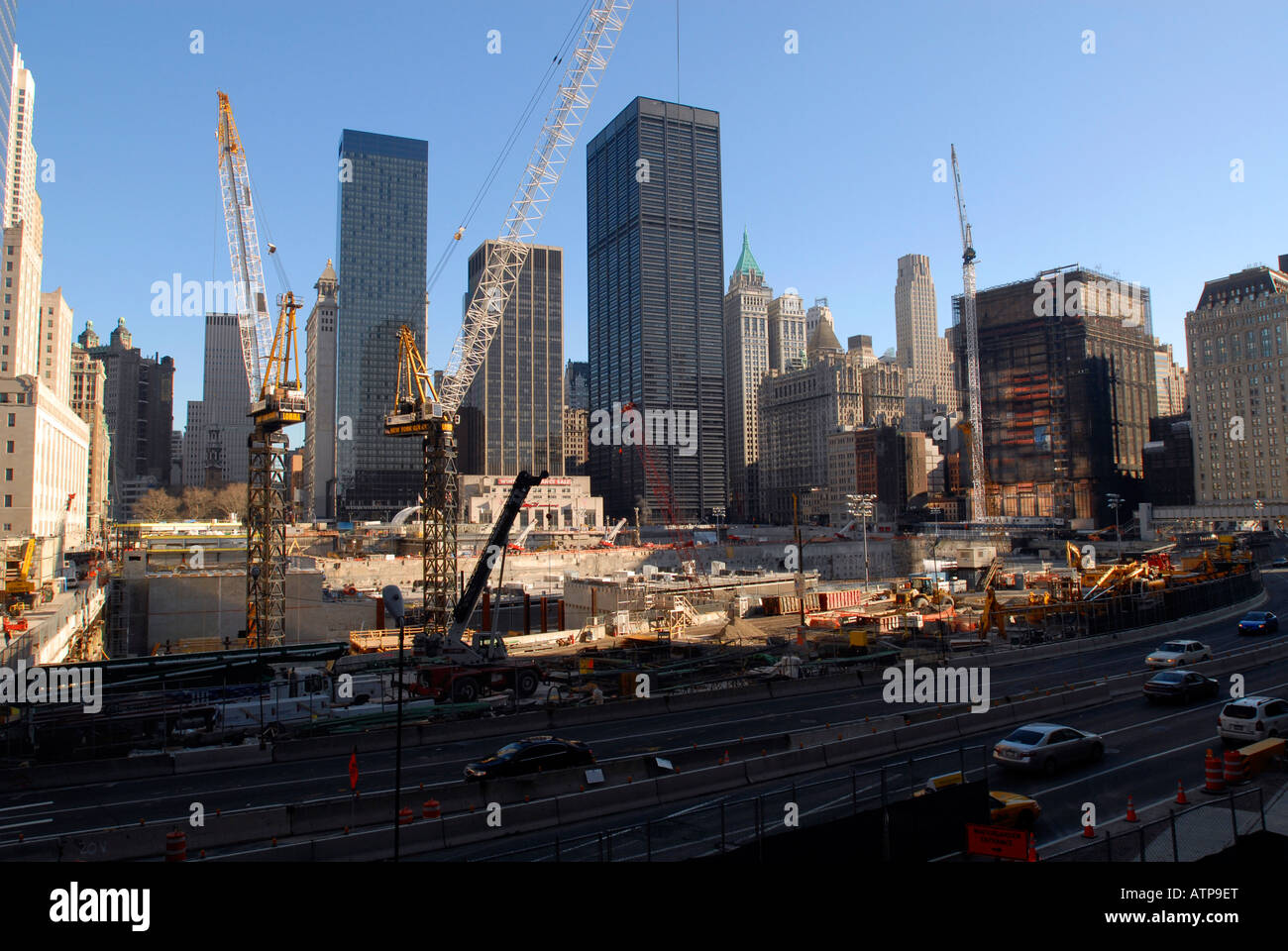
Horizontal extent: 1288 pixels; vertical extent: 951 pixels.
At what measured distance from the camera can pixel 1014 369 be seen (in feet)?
550

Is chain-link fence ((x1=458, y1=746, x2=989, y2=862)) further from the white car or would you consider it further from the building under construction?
the building under construction

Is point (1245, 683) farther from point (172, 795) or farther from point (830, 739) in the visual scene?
point (172, 795)

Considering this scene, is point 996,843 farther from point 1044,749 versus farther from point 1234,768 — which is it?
point 1234,768

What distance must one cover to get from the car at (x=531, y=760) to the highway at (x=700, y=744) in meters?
2.08

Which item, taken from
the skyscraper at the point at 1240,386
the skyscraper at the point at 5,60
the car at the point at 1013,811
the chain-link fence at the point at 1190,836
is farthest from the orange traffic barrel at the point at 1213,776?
the skyscraper at the point at 1240,386

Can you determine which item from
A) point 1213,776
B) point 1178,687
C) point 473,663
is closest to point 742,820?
point 1213,776

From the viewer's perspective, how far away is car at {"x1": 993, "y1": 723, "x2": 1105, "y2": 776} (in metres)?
18.3

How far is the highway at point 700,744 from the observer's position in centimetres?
1695

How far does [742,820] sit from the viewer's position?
618 inches

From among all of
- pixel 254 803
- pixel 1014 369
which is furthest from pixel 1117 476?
pixel 254 803

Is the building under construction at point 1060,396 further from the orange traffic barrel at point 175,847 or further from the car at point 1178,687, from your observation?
the orange traffic barrel at point 175,847

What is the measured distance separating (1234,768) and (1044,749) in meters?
3.43

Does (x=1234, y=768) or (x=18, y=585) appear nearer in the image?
(x=1234, y=768)
